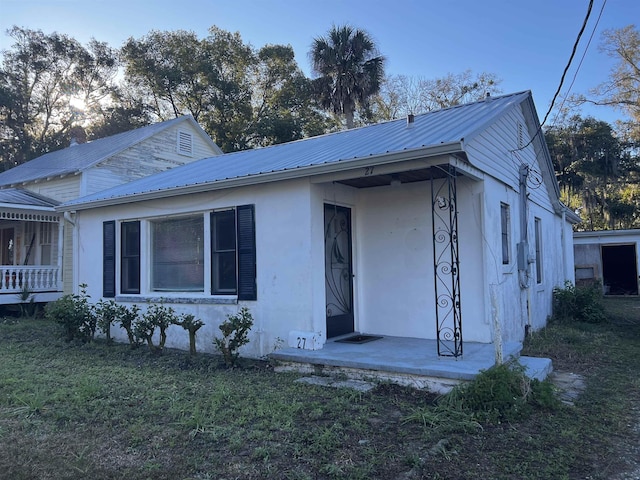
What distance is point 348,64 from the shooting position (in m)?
21.0

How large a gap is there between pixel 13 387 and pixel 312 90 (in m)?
18.9

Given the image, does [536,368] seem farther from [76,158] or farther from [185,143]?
[76,158]

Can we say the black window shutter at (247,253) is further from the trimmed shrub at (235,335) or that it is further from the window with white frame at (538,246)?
the window with white frame at (538,246)

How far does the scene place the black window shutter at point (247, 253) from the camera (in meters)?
7.05

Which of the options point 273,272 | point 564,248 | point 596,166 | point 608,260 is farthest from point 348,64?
point 273,272

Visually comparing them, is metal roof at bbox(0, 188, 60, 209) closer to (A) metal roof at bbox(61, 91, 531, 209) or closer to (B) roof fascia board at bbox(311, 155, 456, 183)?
(A) metal roof at bbox(61, 91, 531, 209)

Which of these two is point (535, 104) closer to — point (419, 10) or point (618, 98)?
point (419, 10)

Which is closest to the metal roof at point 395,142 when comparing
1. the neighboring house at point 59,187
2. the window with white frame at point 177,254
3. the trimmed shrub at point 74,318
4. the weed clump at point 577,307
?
the window with white frame at point 177,254

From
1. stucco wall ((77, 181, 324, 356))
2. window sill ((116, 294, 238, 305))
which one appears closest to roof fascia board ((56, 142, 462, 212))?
stucco wall ((77, 181, 324, 356))

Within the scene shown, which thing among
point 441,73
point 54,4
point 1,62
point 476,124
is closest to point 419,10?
point 476,124

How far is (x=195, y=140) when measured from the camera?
18.1 metres

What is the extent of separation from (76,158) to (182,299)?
11.0m

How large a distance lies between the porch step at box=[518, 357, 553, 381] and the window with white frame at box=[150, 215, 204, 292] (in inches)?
196

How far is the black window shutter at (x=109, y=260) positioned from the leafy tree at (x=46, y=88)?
21940 millimetres
